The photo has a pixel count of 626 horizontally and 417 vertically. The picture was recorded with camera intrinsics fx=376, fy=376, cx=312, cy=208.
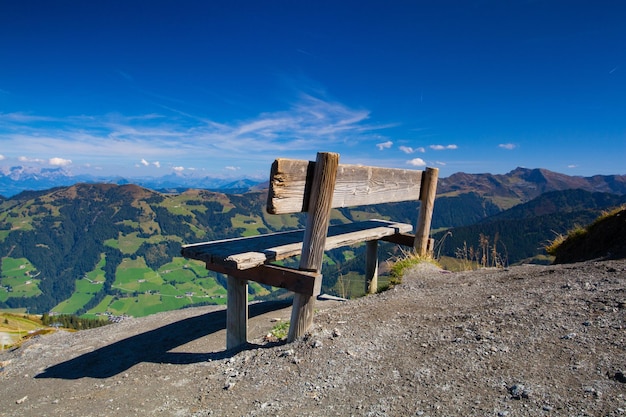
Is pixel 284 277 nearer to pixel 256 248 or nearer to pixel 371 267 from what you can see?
pixel 256 248

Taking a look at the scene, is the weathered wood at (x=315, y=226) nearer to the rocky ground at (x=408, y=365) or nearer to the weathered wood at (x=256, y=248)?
the rocky ground at (x=408, y=365)

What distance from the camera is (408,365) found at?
4.06 m

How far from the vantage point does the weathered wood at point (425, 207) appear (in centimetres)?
838

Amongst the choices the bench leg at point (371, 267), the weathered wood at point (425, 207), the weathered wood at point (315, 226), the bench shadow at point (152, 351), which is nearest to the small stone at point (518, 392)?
the weathered wood at point (315, 226)

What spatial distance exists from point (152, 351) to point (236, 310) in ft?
8.13

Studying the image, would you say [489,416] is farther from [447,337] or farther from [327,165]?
[327,165]

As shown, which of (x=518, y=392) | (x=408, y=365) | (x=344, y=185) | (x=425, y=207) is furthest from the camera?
(x=425, y=207)

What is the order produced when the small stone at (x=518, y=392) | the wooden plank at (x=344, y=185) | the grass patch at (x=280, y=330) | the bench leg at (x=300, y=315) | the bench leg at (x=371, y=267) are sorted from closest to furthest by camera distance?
1. the small stone at (x=518, y=392)
2. the wooden plank at (x=344, y=185)
3. the bench leg at (x=300, y=315)
4. the grass patch at (x=280, y=330)
5. the bench leg at (x=371, y=267)

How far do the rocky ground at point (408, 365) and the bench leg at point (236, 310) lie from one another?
342 mm

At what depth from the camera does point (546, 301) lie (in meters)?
5.16

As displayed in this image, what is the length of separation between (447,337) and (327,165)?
2602mm

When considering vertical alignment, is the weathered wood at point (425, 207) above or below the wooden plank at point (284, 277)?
above

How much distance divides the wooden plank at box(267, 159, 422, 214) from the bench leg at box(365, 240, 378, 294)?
200 centimetres

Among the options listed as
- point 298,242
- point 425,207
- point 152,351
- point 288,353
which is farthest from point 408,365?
point 152,351
